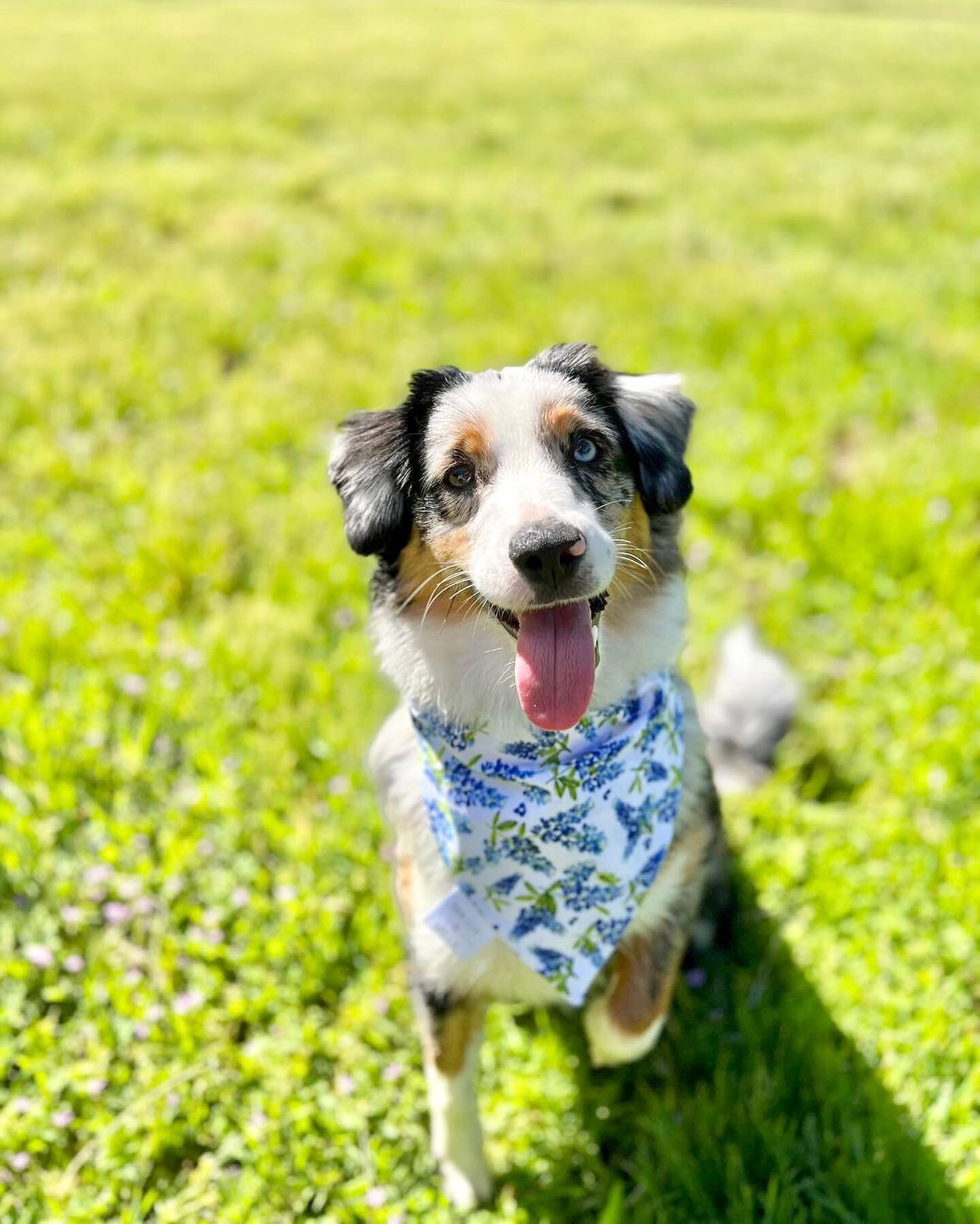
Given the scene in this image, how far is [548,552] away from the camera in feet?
6.96

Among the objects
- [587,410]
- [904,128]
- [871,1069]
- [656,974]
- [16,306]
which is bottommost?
[871,1069]

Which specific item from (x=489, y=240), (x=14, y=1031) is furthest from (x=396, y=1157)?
(x=489, y=240)

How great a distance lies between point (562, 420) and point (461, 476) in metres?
0.27

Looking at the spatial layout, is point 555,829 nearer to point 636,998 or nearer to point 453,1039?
point 636,998

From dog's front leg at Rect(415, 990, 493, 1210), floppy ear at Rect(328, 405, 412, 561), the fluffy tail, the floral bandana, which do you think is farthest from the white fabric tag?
the fluffy tail

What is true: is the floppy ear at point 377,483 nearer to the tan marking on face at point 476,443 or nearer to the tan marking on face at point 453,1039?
the tan marking on face at point 476,443

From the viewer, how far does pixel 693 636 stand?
4316 millimetres

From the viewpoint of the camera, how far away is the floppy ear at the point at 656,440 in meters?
2.51

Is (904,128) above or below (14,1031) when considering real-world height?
above

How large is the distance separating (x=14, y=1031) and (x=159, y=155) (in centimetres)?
885

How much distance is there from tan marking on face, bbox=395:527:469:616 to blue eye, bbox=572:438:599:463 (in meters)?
0.33

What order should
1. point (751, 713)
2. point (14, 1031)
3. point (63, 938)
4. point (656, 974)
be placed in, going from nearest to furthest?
point (656, 974) → point (14, 1031) → point (63, 938) → point (751, 713)

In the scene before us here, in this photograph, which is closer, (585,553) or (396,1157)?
(585,553)

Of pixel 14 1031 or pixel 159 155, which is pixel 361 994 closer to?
pixel 14 1031
